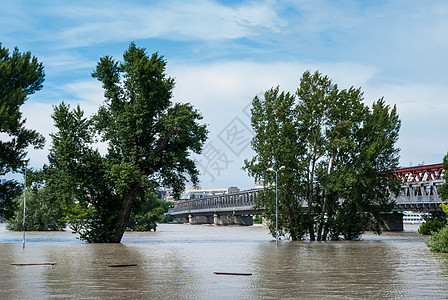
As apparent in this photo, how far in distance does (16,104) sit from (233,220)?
119 metres

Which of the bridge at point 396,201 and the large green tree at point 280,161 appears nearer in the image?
the large green tree at point 280,161

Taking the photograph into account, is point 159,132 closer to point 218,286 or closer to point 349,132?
point 349,132

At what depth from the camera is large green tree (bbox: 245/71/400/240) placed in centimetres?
5300

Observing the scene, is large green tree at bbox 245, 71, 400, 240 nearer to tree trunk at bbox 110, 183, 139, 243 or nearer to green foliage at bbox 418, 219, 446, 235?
tree trunk at bbox 110, 183, 139, 243

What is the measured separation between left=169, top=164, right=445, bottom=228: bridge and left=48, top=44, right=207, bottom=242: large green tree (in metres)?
11.5

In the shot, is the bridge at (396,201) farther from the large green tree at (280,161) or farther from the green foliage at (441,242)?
the green foliage at (441,242)

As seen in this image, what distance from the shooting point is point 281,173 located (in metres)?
52.6

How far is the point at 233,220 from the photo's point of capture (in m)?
161

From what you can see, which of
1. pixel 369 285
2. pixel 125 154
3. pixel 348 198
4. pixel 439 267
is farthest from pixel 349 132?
pixel 369 285

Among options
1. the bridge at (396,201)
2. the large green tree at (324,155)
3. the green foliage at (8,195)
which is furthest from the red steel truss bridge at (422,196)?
the green foliage at (8,195)

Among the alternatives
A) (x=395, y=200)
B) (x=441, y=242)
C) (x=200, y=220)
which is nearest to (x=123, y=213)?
(x=441, y=242)

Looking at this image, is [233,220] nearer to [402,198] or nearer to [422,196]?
[402,198]

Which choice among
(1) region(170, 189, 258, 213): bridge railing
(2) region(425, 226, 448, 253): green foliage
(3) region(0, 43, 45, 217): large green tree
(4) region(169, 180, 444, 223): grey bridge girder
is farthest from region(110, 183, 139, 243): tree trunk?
(1) region(170, 189, 258, 213): bridge railing

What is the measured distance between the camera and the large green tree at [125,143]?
44.7 m
